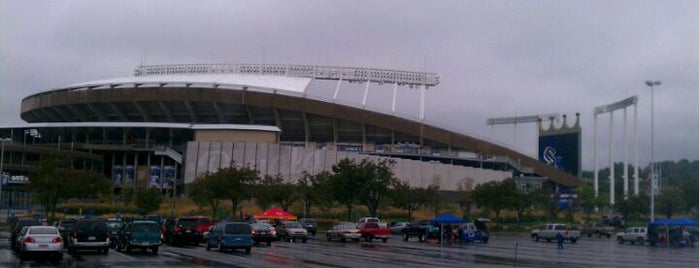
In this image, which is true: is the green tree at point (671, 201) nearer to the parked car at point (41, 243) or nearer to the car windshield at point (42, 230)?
the car windshield at point (42, 230)

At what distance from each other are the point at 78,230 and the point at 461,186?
8101 centimetres

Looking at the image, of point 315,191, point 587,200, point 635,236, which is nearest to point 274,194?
point 315,191

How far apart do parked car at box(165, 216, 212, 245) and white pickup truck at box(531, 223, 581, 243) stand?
30.4m

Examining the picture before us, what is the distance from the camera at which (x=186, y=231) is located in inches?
1838

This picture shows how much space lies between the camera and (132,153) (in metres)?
112

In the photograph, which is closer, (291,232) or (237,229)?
(237,229)

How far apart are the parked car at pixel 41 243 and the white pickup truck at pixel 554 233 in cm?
4244

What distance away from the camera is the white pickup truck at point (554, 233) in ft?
208

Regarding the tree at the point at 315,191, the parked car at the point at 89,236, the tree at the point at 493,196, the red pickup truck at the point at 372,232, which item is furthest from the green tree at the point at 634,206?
the parked car at the point at 89,236

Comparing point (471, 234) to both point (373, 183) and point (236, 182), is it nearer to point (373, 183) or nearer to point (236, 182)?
point (373, 183)

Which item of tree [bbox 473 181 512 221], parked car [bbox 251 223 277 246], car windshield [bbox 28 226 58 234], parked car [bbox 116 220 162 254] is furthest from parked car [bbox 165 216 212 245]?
tree [bbox 473 181 512 221]

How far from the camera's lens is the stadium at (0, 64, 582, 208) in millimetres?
Result: 106562

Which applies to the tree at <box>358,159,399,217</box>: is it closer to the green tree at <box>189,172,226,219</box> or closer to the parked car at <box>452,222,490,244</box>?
the green tree at <box>189,172,226,219</box>

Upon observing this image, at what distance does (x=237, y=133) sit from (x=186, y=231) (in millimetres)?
61912
